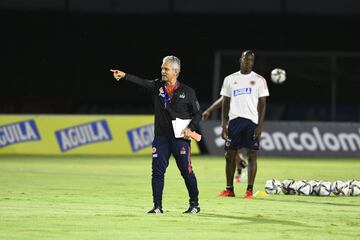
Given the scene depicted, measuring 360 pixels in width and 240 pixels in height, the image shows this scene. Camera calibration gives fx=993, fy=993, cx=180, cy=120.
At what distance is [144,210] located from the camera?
13.8 meters

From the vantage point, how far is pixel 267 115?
35719 millimetres

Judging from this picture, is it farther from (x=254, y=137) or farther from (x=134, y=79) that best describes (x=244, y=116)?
(x=134, y=79)

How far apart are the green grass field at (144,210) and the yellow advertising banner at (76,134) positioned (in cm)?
756

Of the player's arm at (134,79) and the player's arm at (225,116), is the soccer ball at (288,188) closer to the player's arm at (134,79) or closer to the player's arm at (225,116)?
the player's arm at (225,116)

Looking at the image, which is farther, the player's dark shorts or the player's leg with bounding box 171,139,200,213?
the player's dark shorts

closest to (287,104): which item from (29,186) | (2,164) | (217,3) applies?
(217,3)

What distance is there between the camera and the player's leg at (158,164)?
13.1m

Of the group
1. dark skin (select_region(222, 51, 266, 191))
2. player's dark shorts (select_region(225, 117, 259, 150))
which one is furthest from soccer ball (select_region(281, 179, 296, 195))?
player's dark shorts (select_region(225, 117, 259, 150))

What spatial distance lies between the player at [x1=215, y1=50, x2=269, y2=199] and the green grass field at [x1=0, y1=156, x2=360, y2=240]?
2.19ft

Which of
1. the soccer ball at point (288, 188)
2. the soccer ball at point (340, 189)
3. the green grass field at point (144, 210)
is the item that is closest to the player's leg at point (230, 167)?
the green grass field at point (144, 210)

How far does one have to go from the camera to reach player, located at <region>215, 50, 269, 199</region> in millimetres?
16609

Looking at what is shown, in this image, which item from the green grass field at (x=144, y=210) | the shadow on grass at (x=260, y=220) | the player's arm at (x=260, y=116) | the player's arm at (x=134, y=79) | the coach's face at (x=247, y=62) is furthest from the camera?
the player's arm at (x=260, y=116)

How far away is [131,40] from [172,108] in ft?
105

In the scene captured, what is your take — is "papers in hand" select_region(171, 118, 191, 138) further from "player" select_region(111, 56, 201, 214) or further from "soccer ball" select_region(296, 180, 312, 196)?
"soccer ball" select_region(296, 180, 312, 196)
